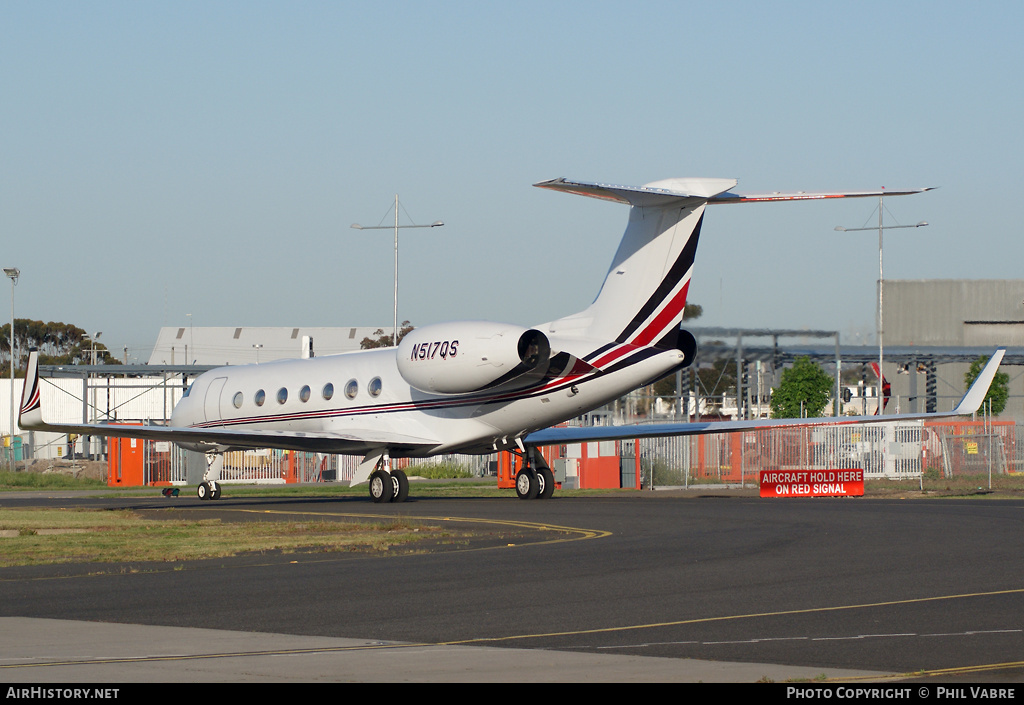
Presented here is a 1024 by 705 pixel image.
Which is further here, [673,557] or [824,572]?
[673,557]

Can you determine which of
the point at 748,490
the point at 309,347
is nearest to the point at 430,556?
the point at 748,490

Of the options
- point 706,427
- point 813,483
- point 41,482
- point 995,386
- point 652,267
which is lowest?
point 41,482

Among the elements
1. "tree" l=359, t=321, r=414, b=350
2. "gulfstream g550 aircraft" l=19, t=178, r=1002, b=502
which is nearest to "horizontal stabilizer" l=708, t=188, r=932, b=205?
"gulfstream g550 aircraft" l=19, t=178, r=1002, b=502

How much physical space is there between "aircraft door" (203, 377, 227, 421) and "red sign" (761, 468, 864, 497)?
1470cm

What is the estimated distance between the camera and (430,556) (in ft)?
53.7

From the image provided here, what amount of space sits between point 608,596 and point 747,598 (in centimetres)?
128

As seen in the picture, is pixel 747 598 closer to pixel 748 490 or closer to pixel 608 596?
pixel 608 596

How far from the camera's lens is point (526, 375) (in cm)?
2677

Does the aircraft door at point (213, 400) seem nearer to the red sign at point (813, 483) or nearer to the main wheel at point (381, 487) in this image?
the main wheel at point (381, 487)

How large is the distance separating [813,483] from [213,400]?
16.1 m

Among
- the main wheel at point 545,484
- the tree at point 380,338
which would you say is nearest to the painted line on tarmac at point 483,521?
the main wheel at point 545,484

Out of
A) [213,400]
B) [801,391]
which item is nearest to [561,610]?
[213,400]

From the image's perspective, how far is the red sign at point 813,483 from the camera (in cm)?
3145

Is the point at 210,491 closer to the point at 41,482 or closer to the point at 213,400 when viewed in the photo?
the point at 213,400
